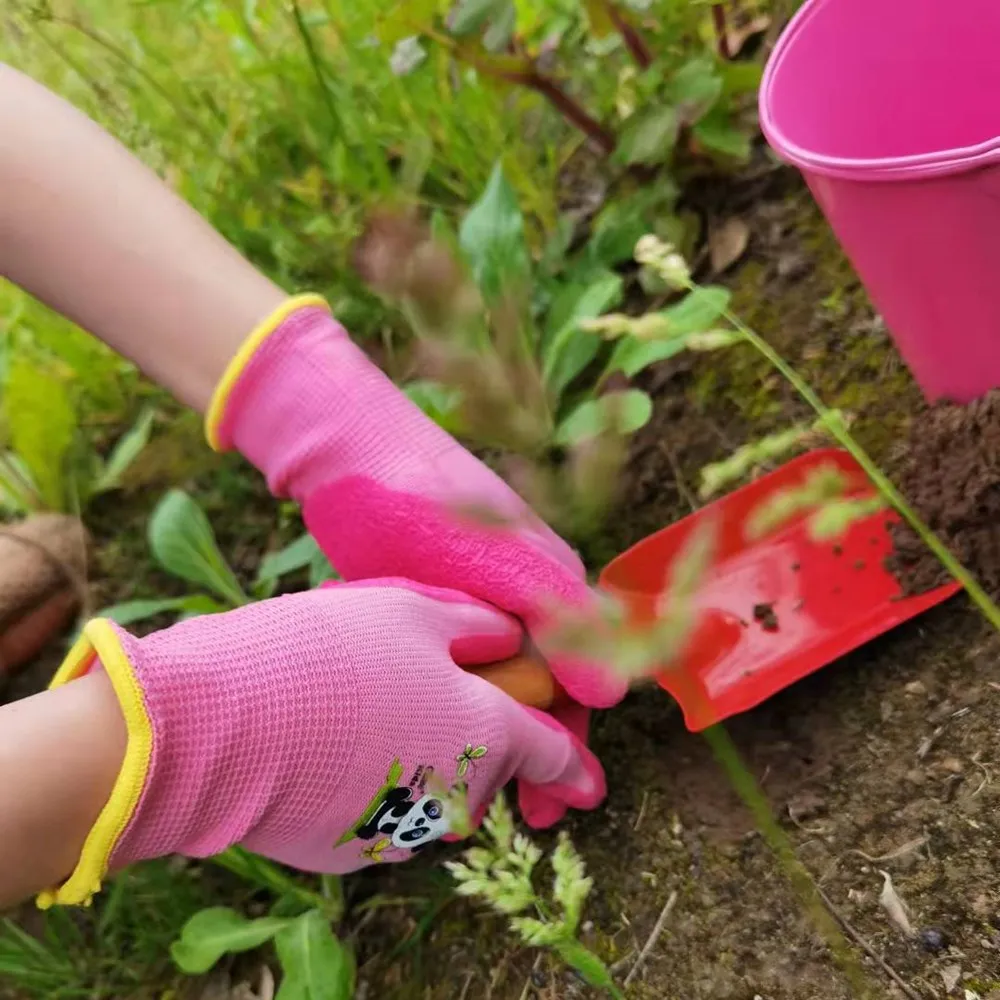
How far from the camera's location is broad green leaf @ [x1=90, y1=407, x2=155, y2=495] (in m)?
1.29

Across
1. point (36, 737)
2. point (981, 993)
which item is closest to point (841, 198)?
point (981, 993)

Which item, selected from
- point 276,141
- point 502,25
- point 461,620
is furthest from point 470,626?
point 276,141

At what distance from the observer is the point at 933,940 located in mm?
670

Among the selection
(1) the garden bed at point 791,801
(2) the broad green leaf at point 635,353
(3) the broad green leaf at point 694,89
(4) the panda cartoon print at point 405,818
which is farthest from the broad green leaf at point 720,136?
(4) the panda cartoon print at point 405,818

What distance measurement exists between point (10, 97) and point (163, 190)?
0.15 metres

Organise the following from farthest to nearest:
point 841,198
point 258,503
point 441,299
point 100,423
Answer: point 100,423 < point 258,503 < point 841,198 < point 441,299

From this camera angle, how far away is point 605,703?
88cm

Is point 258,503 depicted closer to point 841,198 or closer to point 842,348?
point 842,348

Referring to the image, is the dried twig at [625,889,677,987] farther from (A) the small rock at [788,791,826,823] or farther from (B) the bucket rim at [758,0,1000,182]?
(B) the bucket rim at [758,0,1000,182]

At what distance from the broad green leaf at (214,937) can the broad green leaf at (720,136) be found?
84cm

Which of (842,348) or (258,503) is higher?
(258,503)

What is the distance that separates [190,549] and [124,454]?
0.86ft

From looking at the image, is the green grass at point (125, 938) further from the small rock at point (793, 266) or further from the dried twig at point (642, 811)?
the small rock at point (793, 266)

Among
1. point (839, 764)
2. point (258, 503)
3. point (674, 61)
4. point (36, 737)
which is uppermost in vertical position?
point (36, 737)
